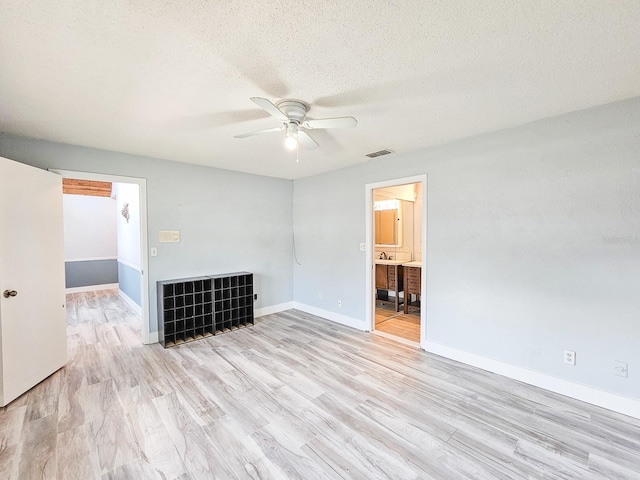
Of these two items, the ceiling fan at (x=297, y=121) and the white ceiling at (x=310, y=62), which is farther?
the ceiling fan at (x=297, y=121)

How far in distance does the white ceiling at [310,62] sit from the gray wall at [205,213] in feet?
1.62

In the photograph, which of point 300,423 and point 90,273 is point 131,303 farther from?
point 300,423

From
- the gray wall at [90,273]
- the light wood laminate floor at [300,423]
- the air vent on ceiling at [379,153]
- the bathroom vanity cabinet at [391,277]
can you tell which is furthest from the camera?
the gray wall at [90,273]

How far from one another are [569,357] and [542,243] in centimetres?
103

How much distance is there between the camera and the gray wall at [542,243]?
2.24 metres

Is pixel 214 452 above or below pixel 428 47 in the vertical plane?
below

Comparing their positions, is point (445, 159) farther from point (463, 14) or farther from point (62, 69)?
point (62, 69)

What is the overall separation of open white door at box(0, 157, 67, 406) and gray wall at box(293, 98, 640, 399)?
389cm

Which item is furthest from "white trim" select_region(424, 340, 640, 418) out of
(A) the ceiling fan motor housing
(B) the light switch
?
(B) the light switch

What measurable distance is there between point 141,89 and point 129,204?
432cm

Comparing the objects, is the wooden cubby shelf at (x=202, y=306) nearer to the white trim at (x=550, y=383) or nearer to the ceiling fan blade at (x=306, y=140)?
the ceiling fan blade at (x=306, y=140)

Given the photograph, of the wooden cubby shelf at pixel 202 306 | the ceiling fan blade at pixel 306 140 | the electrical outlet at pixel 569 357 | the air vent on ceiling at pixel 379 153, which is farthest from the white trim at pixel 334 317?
the ceiling fan blade at pixel 306 140

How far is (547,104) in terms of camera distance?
7.46 feet

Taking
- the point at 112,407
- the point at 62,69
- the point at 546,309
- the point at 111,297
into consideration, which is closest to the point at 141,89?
the point at 62,69
